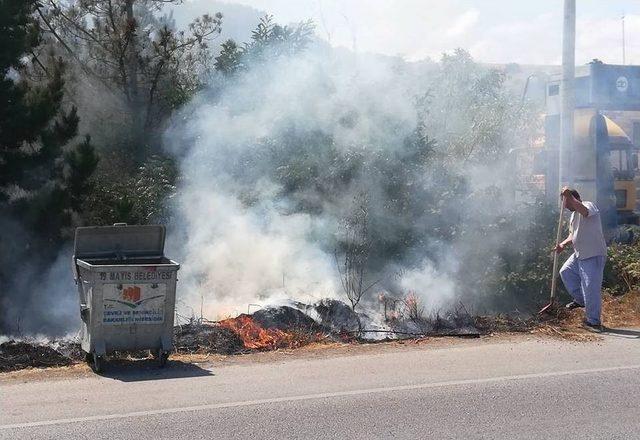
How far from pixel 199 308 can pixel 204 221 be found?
2.02 metres

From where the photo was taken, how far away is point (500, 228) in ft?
40.1

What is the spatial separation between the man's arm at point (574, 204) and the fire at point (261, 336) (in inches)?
131

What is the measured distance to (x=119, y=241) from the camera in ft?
27.4

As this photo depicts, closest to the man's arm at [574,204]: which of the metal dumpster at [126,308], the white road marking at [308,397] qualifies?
the white road marking at [308,397]

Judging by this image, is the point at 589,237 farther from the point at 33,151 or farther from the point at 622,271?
the point at 33,151

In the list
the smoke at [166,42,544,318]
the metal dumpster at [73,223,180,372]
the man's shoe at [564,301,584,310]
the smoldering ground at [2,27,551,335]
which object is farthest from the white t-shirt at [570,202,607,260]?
the metal dumpster at [73,223,180,372]

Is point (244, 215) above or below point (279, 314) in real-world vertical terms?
above

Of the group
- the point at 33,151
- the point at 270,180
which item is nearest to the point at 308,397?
the point at 270,180

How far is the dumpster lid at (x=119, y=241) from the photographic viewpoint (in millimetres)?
8188

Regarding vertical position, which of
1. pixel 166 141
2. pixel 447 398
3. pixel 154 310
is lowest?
pixel 447 398

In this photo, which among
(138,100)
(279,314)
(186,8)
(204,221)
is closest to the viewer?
(279,314)

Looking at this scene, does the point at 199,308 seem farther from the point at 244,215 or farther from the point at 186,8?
the point at 186,8

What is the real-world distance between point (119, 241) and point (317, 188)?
508 centimetres

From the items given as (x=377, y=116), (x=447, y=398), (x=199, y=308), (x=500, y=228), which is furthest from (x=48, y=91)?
(x=447, y=398)
